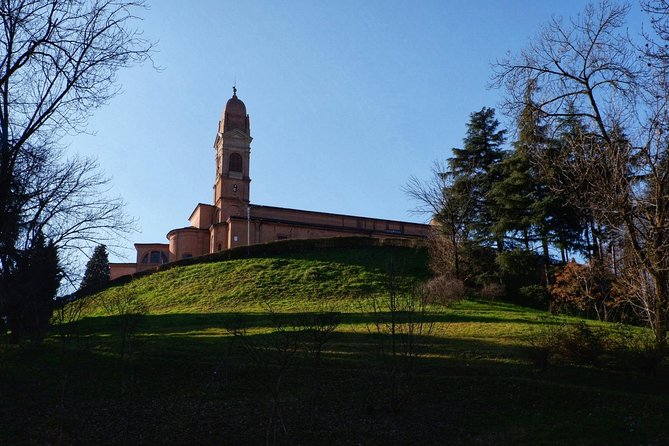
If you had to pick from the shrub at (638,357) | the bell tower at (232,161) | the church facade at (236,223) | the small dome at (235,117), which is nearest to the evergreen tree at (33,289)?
the shrub at (638,357)

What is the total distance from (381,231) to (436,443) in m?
53.3

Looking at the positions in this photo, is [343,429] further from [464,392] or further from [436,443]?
[464,392]

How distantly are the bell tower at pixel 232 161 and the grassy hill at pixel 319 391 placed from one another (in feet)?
123

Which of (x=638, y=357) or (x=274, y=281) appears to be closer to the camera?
(x=638, y=357)

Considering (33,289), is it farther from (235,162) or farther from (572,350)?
(235,162)

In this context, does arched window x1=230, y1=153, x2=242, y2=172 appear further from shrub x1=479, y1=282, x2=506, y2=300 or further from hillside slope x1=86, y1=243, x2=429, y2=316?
shrub x1=479, y1=282, x2=506, y2=300

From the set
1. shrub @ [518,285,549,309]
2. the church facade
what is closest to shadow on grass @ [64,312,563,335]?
shrub @ [518,285,549,309]

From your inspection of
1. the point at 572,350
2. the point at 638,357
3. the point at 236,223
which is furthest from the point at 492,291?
the point at 236,223

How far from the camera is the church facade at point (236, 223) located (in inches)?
2226

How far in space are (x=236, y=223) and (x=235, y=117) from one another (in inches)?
638

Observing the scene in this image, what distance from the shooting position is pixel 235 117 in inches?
2660

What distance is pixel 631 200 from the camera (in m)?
13.7

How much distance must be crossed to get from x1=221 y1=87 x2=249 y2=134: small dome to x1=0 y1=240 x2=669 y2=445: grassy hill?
146 ft

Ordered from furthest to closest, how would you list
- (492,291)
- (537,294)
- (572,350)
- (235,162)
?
(235,162), (537,294), (492,291), (572,350)
